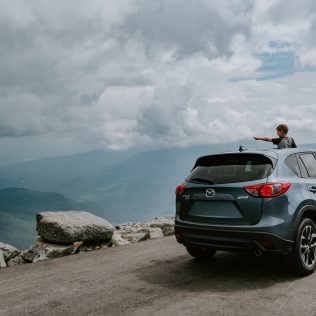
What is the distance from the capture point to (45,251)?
27.1ft

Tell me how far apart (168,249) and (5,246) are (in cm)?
378

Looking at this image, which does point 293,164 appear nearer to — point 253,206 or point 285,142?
point 253,206

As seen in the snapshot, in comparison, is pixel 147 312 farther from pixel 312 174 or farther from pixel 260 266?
pixel 312 174

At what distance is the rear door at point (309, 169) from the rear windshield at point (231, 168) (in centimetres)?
76

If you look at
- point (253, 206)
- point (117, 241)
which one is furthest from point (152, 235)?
Result: point (253, 206)

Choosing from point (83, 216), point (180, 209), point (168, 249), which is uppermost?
point (180, 209)

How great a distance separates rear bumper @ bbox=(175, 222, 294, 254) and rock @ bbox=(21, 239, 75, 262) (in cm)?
370

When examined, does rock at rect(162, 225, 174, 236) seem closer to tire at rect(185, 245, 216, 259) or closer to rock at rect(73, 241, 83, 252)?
rock at rect(73, 241, 83, 252)

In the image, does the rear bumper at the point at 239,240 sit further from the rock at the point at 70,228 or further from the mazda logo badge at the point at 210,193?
the rock at the point at 70,228

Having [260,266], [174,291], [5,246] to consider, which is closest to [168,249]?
[260,266]

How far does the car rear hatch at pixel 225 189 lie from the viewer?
5.45 metres

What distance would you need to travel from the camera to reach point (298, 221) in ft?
18.2

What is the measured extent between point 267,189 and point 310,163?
1593 millimetres

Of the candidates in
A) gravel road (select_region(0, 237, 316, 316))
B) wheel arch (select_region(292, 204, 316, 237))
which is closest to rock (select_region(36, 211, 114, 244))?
gravel road (select_region(0, 237, 316, 316))
